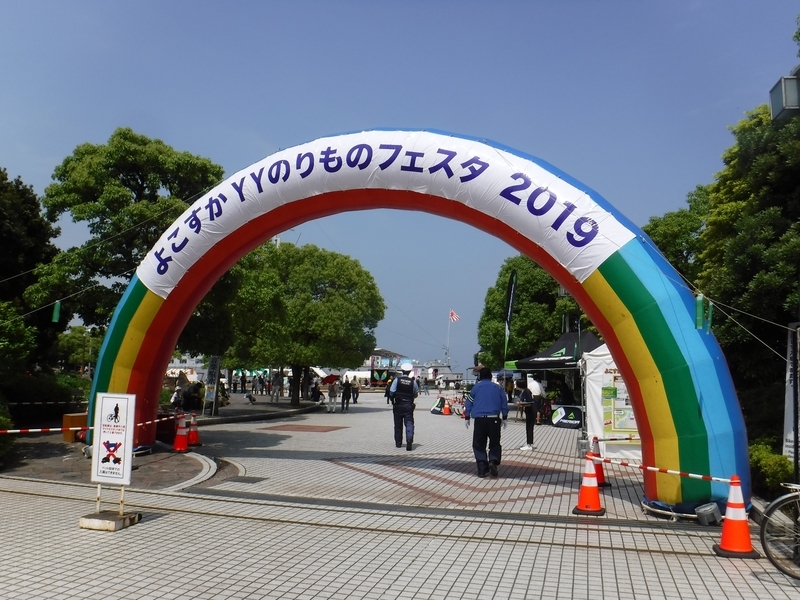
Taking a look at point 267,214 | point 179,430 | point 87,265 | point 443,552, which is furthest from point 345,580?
point 87,265

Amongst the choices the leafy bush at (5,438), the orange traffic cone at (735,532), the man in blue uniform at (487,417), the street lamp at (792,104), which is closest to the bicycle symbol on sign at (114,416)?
the leafy bush at (5,438)

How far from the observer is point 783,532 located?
589 cm

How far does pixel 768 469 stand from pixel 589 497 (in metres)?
2.48

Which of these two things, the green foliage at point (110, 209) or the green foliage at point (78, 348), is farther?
the green foliage at point (78, 348)

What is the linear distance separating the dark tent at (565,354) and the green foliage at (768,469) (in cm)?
1092

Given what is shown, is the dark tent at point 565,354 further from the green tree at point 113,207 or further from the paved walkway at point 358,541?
the green tree at point 113,207

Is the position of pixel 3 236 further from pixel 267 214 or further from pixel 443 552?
pixel 443 552

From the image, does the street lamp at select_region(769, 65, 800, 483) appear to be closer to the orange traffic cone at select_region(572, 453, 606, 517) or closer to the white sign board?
the orange traffic cone at select_region(572, 453, 606, 517)

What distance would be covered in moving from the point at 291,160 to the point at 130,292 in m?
3.79

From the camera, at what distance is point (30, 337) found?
37.9 ft

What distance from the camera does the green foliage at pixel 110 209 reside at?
1395 cm

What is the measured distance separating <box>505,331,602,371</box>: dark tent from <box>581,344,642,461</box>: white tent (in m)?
7.25

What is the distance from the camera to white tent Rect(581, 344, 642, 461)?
1305cm

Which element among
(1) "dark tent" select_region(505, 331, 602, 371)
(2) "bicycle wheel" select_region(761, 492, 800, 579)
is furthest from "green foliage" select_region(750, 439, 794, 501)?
(1) "dark tent" select_region(505, 331, 602, 371)
